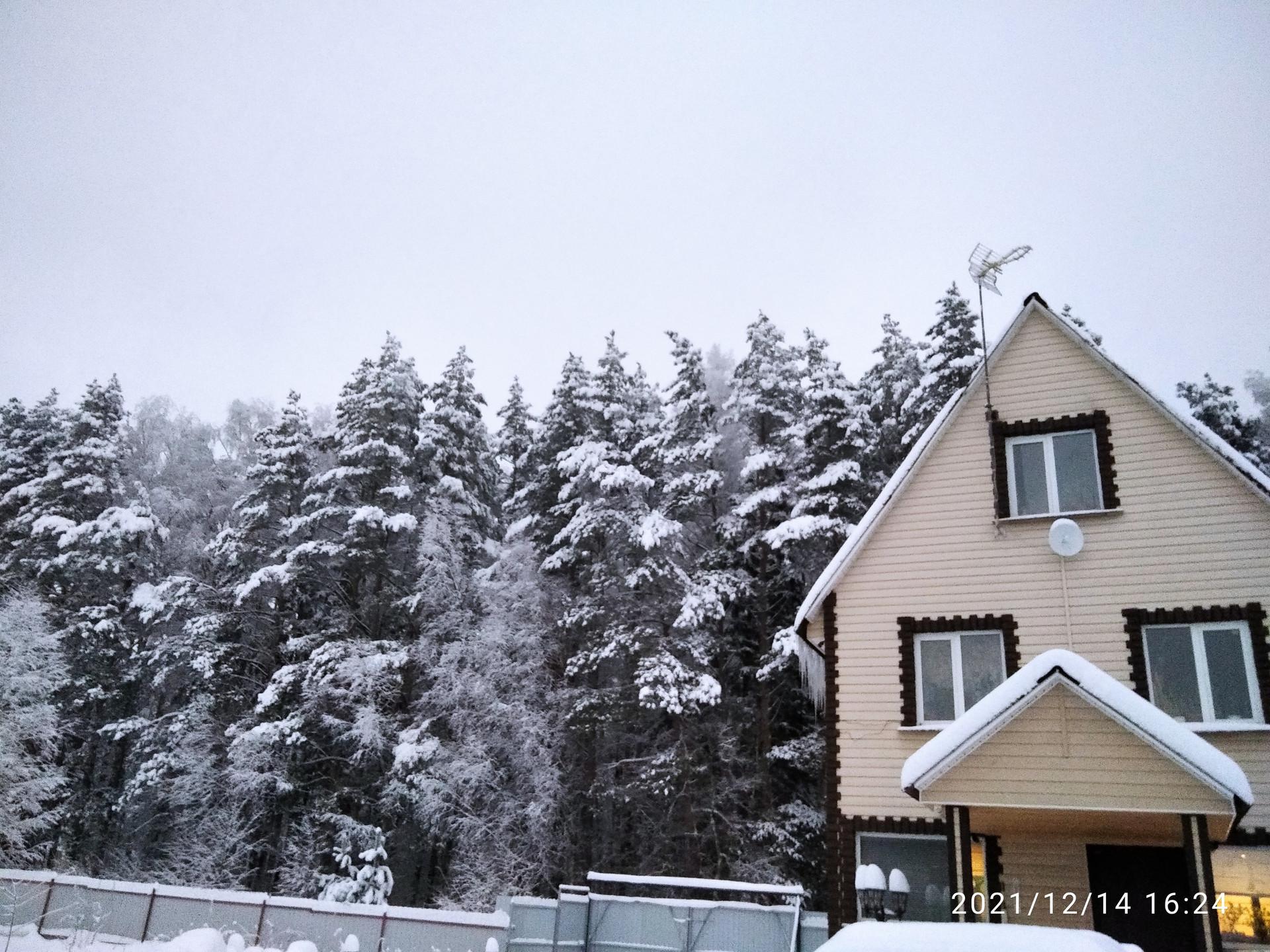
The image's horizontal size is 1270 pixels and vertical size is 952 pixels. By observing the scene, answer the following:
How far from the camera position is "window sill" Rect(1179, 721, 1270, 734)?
10.9 m

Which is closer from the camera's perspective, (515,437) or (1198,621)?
(1198,621)

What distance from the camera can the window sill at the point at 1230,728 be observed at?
10.9m

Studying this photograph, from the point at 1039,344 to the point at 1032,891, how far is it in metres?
7.65

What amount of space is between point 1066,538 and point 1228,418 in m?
15.7

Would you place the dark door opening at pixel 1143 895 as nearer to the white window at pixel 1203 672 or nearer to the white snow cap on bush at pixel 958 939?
the white window at pixel 1203 672

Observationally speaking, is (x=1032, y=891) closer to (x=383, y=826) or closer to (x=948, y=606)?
(x=948, y=606)

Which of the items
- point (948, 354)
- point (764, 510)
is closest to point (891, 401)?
point (948, 354)

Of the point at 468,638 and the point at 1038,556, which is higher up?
the point at 468,638

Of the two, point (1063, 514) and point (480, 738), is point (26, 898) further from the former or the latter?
point (1063, 514)

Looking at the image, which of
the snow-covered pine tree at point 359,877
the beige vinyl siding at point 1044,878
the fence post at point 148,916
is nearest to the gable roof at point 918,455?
the beige vinyl siding at point 1044,878

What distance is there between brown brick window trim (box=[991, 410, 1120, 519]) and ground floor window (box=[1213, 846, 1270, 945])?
4.47m

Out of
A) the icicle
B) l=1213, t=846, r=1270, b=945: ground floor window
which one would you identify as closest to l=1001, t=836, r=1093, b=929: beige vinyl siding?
l=1213, t=846, r=1270, b=945: ground floor window

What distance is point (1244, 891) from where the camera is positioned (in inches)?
419

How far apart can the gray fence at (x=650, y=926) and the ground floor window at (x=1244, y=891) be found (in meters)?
5.82
